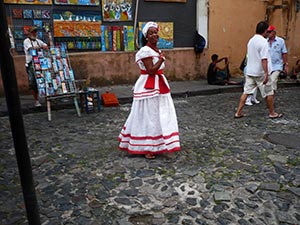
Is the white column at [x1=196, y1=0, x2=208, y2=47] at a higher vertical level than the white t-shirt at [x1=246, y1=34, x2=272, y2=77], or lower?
higher

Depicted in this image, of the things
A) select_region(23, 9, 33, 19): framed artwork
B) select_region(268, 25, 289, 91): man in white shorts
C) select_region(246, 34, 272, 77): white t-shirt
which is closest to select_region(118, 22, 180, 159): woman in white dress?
select_region(246, 34, 272, 77): white t-shirt

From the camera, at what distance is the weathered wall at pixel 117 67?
353 inches

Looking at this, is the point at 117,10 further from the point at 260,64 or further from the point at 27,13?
the point at 260,64

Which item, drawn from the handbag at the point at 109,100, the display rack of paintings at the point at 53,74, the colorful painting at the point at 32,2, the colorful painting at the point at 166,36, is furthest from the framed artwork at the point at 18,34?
the colorful painting at the point at 166,36

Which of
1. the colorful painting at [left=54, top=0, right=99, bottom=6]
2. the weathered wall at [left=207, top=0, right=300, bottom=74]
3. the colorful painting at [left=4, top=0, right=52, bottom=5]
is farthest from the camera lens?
the weathered wall at [left=207, top=0, right=300, bottom=74]

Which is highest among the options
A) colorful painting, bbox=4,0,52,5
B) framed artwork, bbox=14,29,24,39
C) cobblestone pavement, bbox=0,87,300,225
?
colorful painting, bbox=4,0,52,5

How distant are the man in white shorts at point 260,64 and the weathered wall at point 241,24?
4.94 m

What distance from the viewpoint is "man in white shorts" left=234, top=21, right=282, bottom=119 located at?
19.2ft

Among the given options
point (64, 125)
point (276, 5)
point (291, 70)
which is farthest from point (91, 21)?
point (291, 70)

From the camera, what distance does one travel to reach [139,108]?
13.8ft

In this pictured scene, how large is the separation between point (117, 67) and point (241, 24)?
5.16 m

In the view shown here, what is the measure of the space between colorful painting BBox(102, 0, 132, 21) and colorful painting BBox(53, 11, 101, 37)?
0.95 ft

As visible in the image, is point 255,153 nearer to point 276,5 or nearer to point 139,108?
point 139,108

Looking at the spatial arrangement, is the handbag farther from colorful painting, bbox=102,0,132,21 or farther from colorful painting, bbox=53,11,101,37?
colorful painting, bbox=102,0,132,21
